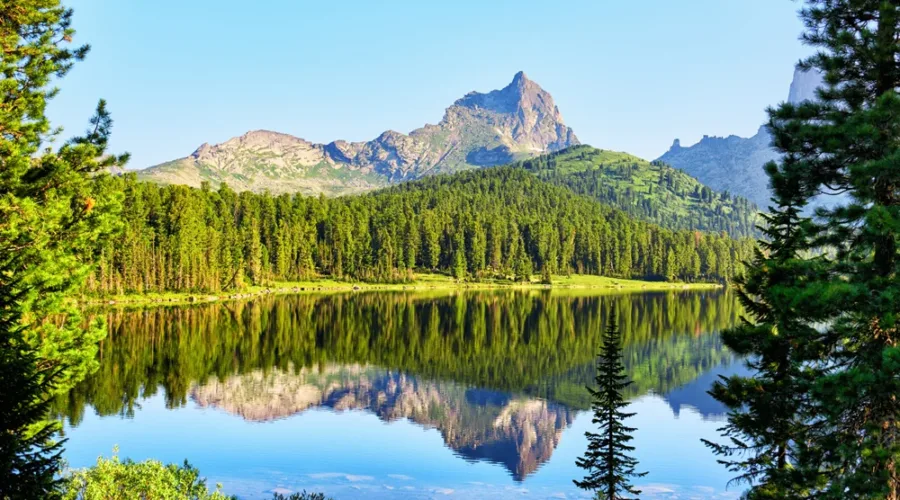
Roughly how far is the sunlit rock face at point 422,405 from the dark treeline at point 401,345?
3182mm

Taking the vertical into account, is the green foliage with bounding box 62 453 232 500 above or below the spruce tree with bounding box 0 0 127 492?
below

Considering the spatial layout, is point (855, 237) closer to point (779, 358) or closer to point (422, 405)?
point (779, 358)

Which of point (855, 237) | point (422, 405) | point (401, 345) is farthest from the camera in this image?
point (401, 345)

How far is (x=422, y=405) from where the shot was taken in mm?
57781

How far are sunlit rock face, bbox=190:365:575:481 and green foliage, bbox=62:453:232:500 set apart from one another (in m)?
22.7

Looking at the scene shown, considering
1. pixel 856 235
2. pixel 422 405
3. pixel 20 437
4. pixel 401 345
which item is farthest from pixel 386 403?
pixel 20 437

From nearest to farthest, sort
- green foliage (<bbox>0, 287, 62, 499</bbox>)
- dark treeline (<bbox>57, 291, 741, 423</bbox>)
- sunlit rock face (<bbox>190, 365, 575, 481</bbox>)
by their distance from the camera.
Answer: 1. green foliage (<bbox>0, 287, 62, 499</bbox>)
2. sunlit rock face (<bbox>190, 365, 575, 481</bbox>)
3. dark treeline (<bbox>57, 291, 741, 423</bbox>)

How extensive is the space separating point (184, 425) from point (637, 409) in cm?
3725

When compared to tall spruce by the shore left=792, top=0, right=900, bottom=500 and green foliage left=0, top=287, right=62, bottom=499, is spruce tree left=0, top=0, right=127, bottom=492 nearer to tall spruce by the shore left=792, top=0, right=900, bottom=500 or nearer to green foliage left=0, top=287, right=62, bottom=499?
green foliage left=0, top=287, right=62, bottom=499

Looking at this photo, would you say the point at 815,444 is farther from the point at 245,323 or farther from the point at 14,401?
the point at 245,323

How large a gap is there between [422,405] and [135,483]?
37211mm

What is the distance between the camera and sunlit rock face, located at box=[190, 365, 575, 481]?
154 ft

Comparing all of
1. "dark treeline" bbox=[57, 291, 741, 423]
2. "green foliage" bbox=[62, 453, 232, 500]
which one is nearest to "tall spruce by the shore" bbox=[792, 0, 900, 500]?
"green foliage" bbox=[62, 453, 232, 500]

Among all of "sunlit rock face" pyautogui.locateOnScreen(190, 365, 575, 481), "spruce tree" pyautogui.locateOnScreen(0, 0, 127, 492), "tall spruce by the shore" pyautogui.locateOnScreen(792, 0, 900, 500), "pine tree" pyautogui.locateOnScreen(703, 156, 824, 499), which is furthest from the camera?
"sunlit rock face" pyautogui.locateOnScreen(190, 365, 575, 481)
